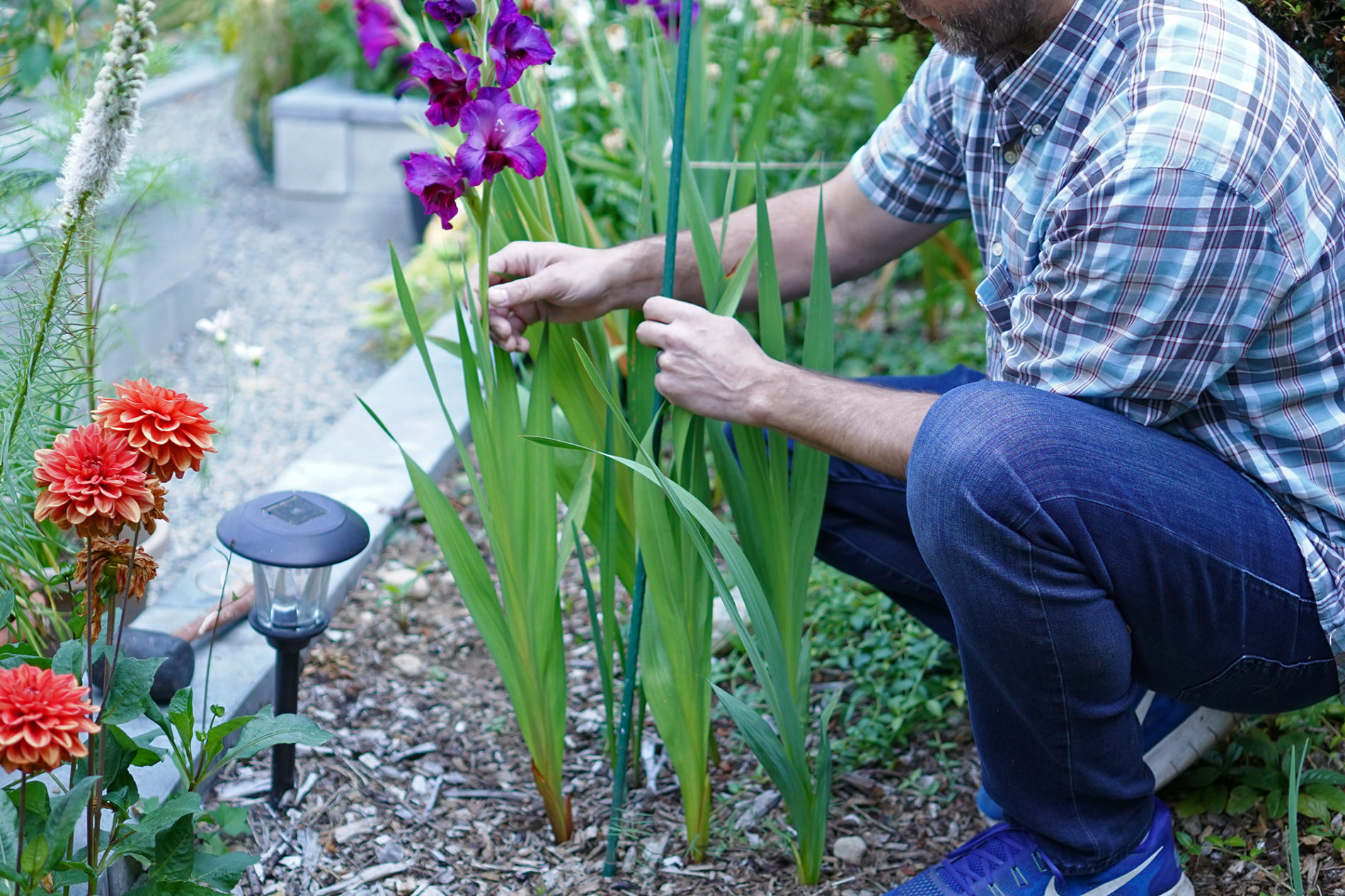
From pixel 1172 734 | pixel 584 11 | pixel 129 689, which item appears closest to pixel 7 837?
pixel 129 689

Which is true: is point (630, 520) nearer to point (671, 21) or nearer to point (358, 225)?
point (671, 21)

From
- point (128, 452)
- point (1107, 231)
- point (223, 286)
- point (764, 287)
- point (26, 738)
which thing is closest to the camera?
point (26, 738)

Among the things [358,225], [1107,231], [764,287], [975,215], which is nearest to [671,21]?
[975,215]

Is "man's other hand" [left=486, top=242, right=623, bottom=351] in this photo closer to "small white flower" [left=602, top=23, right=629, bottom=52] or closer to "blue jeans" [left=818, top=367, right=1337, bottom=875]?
"blue jeans" [left=818, top=367, right=1337, bottom=875]

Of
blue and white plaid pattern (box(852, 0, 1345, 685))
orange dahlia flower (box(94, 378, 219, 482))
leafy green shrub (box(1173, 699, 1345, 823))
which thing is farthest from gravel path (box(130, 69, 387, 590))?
leafy green shrub (box(1173, 699, 1345, 823))

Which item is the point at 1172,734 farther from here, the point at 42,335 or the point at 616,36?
the point at 616,36

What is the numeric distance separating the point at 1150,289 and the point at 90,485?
0.98 metres

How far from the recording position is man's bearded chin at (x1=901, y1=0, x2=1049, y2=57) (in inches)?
47.2

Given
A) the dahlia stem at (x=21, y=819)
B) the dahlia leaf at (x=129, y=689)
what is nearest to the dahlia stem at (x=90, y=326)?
the dahlia leaf at (x=129, y=689)

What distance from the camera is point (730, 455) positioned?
4.34 feet

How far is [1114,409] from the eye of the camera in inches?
47.3

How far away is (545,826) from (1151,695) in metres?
0.81

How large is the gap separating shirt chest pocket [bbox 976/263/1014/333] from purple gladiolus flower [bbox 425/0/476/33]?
65cm

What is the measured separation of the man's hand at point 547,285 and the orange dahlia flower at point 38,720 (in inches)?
22.9
